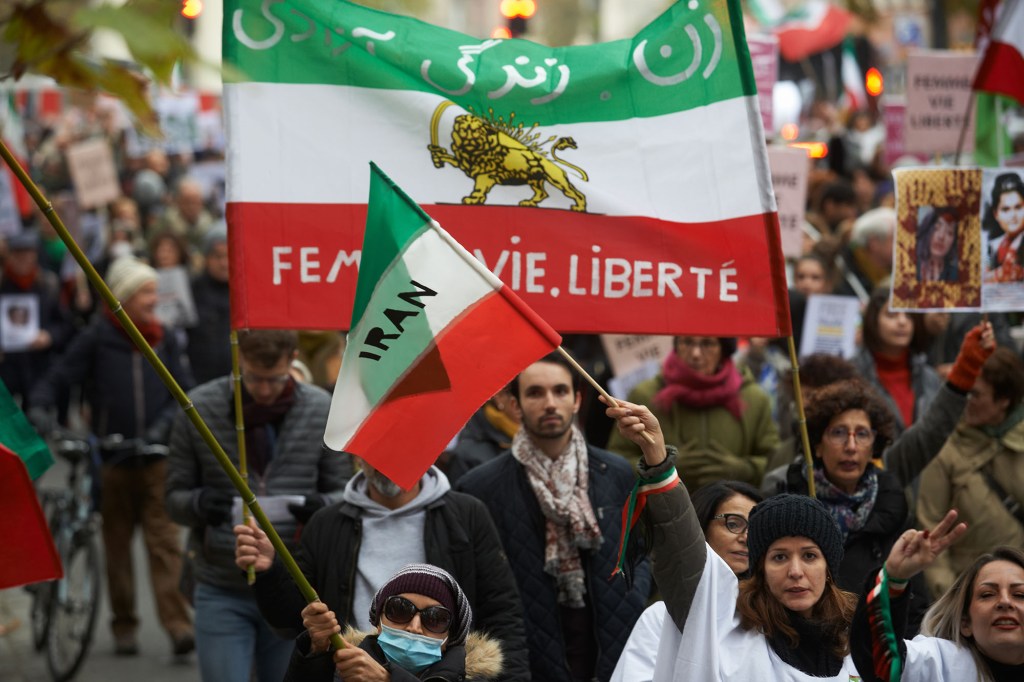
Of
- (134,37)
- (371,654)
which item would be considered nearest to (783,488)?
(371,654)

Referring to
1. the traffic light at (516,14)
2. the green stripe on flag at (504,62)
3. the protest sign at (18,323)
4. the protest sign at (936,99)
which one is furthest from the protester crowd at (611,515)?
the traffic light at (516,14)

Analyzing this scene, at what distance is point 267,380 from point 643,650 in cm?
231

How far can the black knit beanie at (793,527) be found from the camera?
4.70m

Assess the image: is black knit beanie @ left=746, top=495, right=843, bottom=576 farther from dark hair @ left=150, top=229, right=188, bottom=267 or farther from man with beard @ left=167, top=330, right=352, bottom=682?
dark hair @ left=150, top=229, right=188, bottom=267

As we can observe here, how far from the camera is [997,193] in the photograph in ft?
24.5

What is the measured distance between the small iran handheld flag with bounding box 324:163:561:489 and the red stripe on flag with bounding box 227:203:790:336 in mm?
A: 845

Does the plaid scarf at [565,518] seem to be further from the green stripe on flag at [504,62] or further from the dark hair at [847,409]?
the green stripe on flag at [504,62]

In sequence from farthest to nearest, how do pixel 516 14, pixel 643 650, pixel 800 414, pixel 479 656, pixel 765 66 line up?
pixel 516 14, pixel 765 66, pixel 800 414, pixel 643 650, pixel 479 656

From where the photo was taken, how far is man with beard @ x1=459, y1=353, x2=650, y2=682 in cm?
629

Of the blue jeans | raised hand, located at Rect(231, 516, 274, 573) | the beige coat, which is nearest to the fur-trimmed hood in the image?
raised hand, located at Rect(231, 516, 274, 573)

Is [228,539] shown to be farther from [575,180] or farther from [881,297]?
[881,297]

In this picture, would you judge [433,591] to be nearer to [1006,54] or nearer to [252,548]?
[252,548]

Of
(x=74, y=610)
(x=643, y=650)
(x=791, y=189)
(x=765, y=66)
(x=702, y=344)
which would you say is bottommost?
(x=74, y=610)

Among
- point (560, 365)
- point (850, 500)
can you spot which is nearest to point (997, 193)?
point (850, 500)
